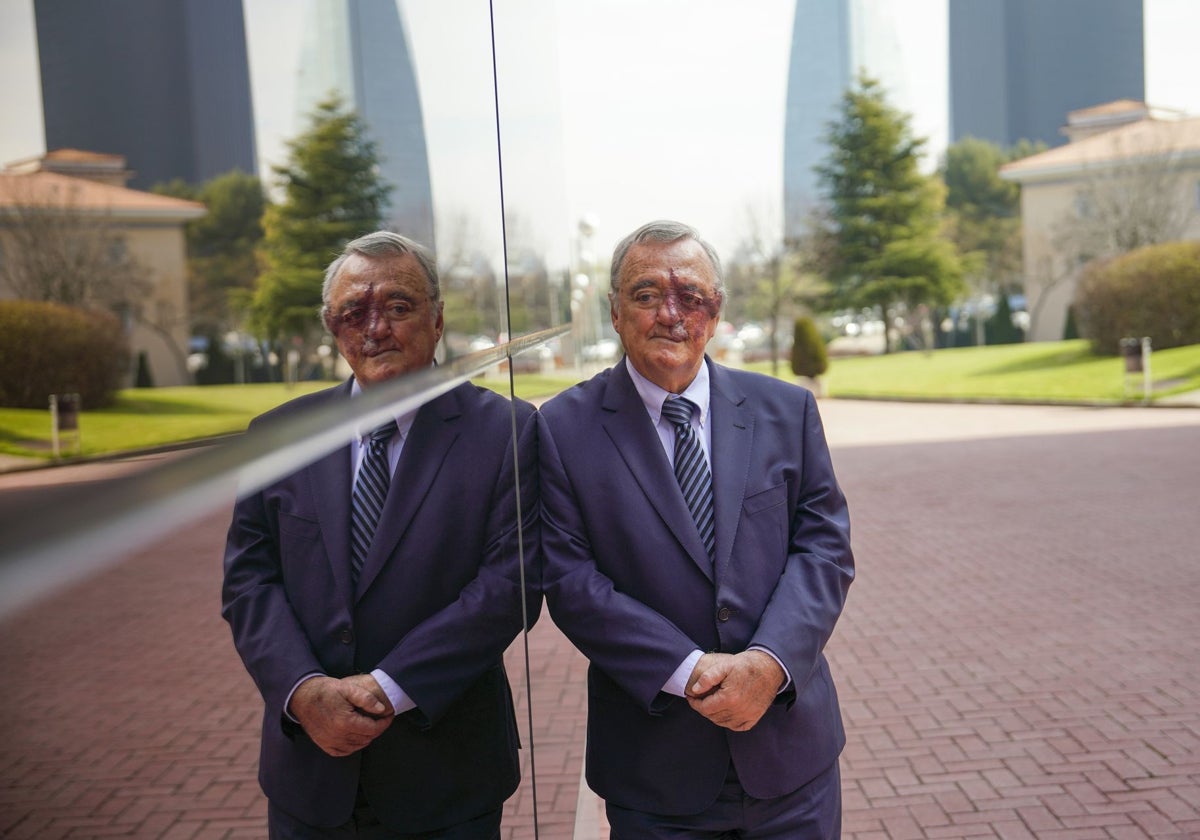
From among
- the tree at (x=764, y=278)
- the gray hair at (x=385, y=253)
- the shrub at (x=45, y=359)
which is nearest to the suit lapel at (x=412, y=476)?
the gray hair at (x=385, y=253)

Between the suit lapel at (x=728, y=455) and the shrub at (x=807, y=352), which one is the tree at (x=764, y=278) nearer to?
the shrub at (x=807, y=352)

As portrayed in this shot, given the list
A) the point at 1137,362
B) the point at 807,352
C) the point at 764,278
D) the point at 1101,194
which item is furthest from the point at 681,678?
the point at 1101,194

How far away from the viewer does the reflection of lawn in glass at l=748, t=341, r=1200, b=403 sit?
68.5 ft

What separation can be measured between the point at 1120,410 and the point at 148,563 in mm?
20408

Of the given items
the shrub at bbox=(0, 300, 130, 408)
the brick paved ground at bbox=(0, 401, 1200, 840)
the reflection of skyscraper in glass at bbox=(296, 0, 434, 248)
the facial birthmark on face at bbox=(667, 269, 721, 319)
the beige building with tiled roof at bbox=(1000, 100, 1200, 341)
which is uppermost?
the beige building with tiled roof at bbox=(1000, 100, 1200, 341)

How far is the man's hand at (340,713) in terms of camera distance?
845mm

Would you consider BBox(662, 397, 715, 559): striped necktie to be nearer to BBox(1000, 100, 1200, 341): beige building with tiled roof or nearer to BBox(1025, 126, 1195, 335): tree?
BBox(1025, 126, 1195, 335): tree

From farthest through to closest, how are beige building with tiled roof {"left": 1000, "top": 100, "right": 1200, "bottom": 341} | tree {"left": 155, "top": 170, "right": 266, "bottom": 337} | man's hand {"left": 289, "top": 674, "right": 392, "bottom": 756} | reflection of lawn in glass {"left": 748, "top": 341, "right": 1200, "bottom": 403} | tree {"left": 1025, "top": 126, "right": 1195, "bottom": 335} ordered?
beige building with tiled roof {"left": 1000, "top": 100, "right": 1200, "bottom": 341} < tree {"left": 1025, "top": 126, "right": 1195, "bottom": 335} < reflection of lawn in glass {"left": 748, "top": 341, "right": 1200, "bottom": 403} < man's hand {"left": 289, "top": 674, "right": 392, "bottom": 756} < tree {"left": 155, "top": 170, "right": 266, "bottom": 337}

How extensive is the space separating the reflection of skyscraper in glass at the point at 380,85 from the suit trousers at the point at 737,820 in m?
1.08

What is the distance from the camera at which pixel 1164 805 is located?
372 cm

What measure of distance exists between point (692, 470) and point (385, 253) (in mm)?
999

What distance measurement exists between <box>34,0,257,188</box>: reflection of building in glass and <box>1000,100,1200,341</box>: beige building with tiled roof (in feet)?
110

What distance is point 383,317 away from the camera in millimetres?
821

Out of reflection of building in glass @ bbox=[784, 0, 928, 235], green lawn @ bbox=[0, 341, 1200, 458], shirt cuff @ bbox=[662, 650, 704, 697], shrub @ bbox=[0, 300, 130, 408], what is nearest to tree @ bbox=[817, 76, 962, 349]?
reflection of building in glass @ bbox=[784, 0, 928, 235]
